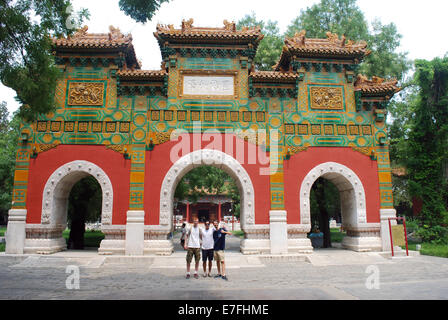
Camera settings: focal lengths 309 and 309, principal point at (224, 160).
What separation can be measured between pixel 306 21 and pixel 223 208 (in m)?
23.6

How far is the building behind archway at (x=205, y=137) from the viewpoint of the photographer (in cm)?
1084

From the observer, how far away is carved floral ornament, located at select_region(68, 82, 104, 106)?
1142cm

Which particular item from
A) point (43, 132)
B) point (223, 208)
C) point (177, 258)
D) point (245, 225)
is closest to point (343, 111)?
point (245, 225)

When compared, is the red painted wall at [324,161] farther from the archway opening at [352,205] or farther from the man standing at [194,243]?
the man standing at [194,243]

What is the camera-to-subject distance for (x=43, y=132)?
36.6 feet

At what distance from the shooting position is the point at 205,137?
37.3 feet

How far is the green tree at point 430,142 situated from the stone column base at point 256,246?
7282 mm

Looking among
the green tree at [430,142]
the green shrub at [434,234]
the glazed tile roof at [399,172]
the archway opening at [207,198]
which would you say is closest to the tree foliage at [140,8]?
the archway opening at [207,198]

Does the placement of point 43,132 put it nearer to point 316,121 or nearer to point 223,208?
point 316,121

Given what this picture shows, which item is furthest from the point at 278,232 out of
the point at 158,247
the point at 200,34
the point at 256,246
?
the point at 200,34

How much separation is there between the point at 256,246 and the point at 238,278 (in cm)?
318

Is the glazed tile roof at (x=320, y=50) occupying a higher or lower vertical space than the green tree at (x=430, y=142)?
higher

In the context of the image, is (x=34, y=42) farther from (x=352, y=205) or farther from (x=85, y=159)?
(x=352, y=205)

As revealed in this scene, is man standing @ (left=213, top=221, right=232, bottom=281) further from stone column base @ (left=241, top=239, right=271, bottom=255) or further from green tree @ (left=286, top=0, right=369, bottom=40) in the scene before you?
green tree @ (left=286, top=0, right=369, bottom=40)
